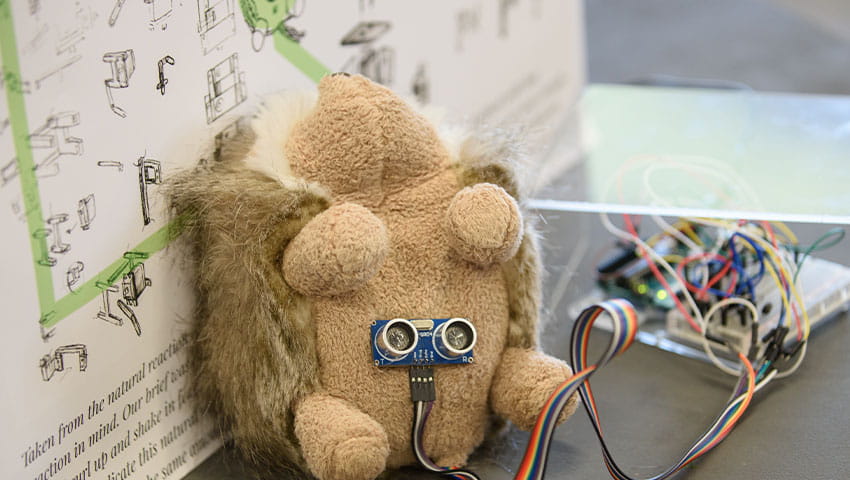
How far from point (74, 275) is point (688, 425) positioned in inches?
22.2

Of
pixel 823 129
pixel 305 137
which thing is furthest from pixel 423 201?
pixel 823 129

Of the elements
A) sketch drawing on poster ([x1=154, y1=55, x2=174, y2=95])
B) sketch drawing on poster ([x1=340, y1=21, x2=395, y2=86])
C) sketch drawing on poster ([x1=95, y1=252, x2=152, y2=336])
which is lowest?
Answer: sketch drawing on poster ([x1=95, y1=252, x2=152, y2=336])

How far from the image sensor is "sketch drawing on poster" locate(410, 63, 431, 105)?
113cm

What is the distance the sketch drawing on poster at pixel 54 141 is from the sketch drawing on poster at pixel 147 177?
0.07 m

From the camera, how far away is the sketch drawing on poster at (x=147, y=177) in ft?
2.52

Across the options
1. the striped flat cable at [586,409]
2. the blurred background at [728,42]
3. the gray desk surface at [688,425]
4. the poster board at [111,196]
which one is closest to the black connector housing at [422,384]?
the striped flat cable at [586,409]

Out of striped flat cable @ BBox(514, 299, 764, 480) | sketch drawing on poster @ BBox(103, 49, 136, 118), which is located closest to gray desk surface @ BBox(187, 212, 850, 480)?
striped flat cable @ BBox(514, 299, 764, 480)

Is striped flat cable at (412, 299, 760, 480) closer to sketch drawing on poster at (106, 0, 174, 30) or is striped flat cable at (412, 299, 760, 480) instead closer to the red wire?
the red wire

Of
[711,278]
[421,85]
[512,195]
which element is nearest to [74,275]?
[512,195]

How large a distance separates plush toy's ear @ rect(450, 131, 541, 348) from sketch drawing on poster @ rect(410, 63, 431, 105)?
0.32 metres

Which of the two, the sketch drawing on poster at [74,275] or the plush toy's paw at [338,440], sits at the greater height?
the sketch drawing on poster at [74,275]

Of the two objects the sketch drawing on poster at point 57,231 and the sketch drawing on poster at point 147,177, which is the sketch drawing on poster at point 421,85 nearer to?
the sketch drawing on poster at point 147,177

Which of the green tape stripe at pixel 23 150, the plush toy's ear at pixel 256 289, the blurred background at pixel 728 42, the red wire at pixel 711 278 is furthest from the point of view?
the blurred background at pixel 728 42

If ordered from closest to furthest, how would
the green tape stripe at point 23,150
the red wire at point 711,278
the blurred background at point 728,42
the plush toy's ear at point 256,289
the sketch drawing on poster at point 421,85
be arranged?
1. the green tape stripe at point 23,150
2. the plush toy's ear at point 256,289
3. the red wire at point 711,278
4. the sketch drawing on poster at point 421,85
5. the blurred background at point 728,42
